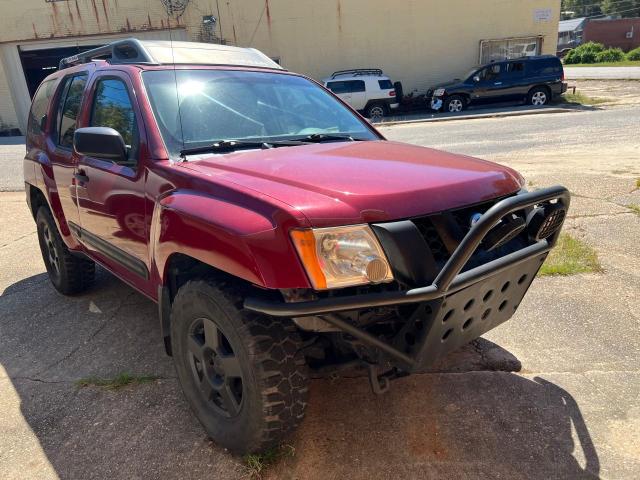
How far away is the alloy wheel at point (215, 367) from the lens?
2273 mm

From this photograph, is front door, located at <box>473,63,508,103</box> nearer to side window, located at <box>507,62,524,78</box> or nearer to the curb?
side window, located at <box>507,62,524,78</box>

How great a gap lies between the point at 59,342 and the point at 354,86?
17465 mm

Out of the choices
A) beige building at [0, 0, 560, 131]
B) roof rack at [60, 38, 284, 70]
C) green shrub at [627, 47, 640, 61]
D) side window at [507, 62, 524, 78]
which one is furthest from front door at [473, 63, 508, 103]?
green shrub at [627, 47, 640, 61]

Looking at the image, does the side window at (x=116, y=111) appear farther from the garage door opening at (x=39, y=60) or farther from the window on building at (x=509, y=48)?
the window on building at (x=509, y=48)

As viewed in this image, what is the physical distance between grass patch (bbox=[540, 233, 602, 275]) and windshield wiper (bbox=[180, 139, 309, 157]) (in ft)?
9.04

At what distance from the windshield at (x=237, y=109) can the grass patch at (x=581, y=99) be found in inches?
757

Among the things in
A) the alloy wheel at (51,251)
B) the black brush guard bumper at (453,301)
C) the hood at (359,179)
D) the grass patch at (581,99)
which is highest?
the hood at (359,179)

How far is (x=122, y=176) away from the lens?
113 inches

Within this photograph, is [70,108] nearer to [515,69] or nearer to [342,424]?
[342,424]

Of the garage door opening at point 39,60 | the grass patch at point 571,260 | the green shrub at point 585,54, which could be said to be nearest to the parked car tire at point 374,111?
the garage door opening at point 39,60

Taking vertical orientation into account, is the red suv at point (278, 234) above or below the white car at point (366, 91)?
above

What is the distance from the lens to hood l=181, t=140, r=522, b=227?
75.6 inches

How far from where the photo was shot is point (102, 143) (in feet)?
8.58

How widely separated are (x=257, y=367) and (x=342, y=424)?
798 mm
